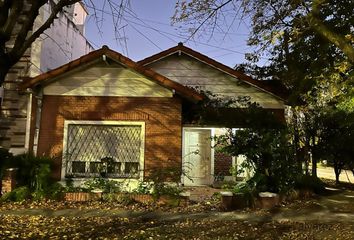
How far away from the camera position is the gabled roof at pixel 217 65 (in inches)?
632

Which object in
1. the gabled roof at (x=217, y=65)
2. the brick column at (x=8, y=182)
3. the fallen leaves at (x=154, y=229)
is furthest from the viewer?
the gabled roof at (x=217, y=65)

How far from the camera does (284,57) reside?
1595 cm

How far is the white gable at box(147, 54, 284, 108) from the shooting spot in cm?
1631

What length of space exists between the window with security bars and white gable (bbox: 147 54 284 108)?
4.43 metres

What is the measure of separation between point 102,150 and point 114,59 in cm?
287

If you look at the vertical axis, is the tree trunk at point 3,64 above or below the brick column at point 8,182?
above

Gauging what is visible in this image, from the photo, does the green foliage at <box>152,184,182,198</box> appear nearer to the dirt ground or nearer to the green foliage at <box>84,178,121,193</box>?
the dirt ground

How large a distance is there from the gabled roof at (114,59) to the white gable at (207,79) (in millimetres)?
3739

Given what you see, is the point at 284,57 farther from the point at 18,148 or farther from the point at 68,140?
the point at 18,148

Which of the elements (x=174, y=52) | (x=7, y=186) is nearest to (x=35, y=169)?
(x=7, y=186)

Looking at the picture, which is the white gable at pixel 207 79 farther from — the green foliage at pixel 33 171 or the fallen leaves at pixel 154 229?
the fallen leaves at pixel 154 229

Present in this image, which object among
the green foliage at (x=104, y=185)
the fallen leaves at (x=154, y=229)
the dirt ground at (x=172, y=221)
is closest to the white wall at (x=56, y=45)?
the green foliage at (x=104, y=185)

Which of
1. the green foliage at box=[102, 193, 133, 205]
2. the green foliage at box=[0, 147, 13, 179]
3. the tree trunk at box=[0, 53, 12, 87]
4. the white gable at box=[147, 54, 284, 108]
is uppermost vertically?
the white gable at box=[147, 54, 284, 108]

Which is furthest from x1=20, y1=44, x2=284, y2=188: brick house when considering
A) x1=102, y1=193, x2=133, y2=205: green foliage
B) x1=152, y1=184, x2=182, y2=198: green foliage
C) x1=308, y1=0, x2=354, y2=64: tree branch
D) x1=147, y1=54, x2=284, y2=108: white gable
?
x1=308, y1=0, x2=354, y2=64: tree branch
